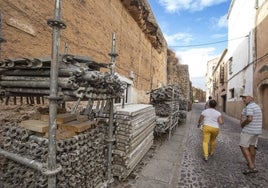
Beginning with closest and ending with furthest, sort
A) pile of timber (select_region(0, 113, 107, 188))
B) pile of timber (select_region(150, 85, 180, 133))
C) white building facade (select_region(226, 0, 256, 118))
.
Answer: pile of timber (select_region(0, 113, 107, 188)) < pile of timber (select_region(150, 85, 180, 133)) < white building facade (select_region(226, 0, 256, 118))

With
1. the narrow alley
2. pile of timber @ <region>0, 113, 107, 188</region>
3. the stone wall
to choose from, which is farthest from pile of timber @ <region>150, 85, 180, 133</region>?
the stone wall

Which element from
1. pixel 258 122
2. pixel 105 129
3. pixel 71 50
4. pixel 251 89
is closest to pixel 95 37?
pixel 71 50

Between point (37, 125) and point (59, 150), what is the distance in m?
0.48

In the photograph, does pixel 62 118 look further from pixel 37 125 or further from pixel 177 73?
pixel 177 73

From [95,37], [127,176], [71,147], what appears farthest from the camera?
[95,37]

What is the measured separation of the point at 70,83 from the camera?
202 cm

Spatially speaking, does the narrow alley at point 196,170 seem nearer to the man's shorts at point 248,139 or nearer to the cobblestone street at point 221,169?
the cobblestone street at point 221,169

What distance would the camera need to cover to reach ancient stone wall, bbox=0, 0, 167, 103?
3.30 meters

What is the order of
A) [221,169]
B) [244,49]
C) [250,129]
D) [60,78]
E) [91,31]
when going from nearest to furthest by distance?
[60,78] < [250,129] < [221,169] < [91,31] < [244,49]

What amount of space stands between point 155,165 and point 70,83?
337cm

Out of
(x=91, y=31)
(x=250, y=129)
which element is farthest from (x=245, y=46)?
(x=91, y=31)

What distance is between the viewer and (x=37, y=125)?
94.2 inches

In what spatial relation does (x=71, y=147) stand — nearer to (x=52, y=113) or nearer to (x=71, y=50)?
(x=52, y=113)

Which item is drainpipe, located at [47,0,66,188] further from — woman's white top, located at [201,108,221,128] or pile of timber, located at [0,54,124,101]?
woman's white top, located at [201,108,221,128]
